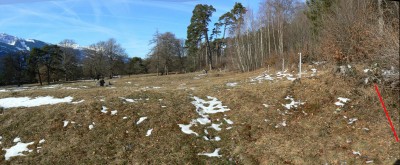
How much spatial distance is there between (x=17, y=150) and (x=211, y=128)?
6572mm

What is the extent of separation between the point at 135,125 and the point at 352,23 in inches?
476

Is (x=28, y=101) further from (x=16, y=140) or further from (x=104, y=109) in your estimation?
(x=104, y=109)

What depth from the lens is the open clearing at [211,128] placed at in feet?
23.8

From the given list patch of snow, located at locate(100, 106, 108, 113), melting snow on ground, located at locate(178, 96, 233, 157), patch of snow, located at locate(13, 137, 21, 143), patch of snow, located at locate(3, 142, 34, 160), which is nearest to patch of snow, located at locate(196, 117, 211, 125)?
melting snow on ground, located at locate(178, 96, 233, 157)

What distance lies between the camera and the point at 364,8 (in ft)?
40.7

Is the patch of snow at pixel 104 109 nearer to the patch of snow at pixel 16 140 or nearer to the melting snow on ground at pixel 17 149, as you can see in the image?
the melting snow on ground at pixel 17 149

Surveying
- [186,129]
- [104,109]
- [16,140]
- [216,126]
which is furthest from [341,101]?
[16,140]

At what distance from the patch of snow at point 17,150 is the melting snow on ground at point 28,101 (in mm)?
3822

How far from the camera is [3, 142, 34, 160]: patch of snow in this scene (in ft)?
25.3

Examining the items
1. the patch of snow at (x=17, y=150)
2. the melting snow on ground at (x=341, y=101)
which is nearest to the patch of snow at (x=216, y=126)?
the melting snow on ground at (x=341, y=101)

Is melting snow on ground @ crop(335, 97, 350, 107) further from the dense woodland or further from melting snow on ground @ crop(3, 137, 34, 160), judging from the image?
melting snow on ground @ crop(3, 137, 34, 160)

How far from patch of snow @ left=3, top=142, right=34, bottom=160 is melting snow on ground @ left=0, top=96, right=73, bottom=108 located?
382cm

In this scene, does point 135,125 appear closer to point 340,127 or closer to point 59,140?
point 59,140

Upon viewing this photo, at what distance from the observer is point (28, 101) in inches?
A: 485
